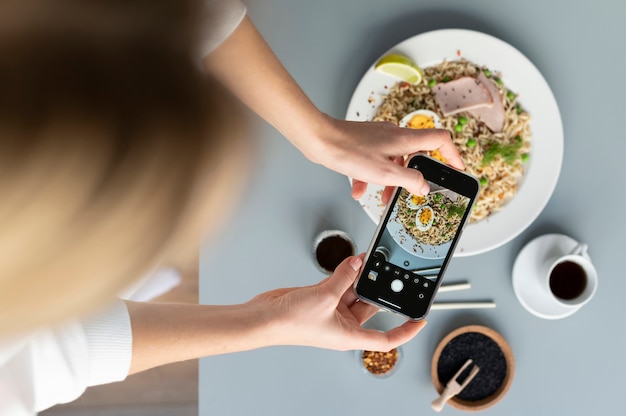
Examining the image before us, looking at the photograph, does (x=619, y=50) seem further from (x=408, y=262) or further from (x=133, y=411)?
(x=133, y=411)

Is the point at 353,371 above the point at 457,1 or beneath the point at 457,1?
beneath

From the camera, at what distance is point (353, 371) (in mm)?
1233

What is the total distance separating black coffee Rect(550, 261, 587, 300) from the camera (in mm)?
1158

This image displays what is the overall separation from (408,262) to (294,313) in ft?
0.88

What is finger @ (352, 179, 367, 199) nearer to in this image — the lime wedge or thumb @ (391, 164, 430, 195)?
thumb @ (391, 164, 430, 195)

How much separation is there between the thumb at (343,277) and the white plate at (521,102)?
0.21 meters

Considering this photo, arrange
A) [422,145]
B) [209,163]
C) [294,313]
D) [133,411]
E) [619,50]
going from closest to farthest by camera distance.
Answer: [209,163], [294,313], [422,145], [619,50], [133,411]

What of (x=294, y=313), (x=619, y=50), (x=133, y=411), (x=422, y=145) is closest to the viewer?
(x=294, y=313)

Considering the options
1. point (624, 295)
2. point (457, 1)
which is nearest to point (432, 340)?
point (624, 295)

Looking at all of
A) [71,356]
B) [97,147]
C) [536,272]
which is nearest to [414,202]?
[536,272]

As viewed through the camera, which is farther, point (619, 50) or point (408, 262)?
point (619, 50)

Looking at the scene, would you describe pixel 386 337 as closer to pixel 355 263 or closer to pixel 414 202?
pixel 355 263

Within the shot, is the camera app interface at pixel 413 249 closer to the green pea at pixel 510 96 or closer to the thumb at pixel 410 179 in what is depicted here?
the thumb at pixel 410 179

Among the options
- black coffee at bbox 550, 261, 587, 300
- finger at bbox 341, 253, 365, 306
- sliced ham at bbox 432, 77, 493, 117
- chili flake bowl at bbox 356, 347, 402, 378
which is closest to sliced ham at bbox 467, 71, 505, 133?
sliced ham at bbox 432, 77, 493, 117
